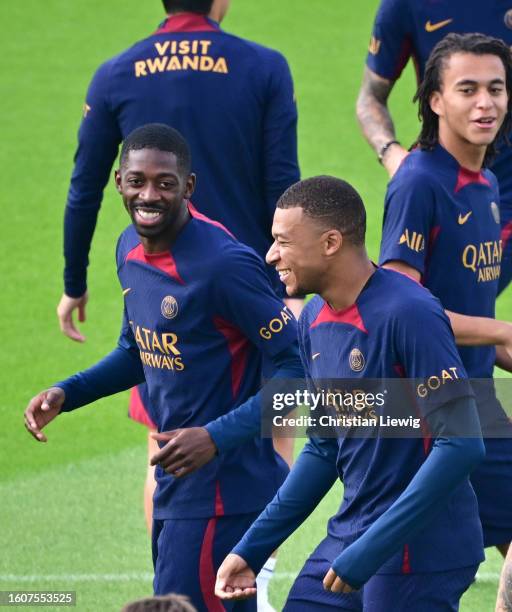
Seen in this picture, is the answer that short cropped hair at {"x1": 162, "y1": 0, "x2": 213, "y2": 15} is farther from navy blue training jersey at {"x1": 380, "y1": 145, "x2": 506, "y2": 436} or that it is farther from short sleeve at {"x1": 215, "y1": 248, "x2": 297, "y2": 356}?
short sleeve at {"x1": 215, "y1": 248, "x2": 297, "y2": 356}

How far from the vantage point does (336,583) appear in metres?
4.29

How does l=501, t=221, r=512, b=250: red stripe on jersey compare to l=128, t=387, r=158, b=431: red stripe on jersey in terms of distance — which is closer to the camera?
l=128, t=387, r=158, b=431: red stripe on jersey

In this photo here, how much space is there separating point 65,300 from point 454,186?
1988 mm

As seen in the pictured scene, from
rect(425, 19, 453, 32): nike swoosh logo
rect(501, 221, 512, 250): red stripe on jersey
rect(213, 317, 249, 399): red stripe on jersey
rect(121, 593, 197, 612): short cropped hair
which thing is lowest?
rect(501, 221, 512, 250): red stripe on jersey

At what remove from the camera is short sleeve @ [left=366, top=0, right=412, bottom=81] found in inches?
267

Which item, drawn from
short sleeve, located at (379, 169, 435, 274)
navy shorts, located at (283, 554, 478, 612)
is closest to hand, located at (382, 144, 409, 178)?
short sleeve, located at (379, 169, 435, 274)

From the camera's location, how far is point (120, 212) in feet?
40.9

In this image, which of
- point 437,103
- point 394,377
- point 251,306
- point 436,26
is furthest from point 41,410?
point 436,26

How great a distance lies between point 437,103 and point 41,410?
5.75 ft

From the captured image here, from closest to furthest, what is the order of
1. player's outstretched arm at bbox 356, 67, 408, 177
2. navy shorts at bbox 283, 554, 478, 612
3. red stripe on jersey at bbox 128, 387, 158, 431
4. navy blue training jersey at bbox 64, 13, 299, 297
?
1. navy shorts at bbox 283, 554, 478, 612
2. navy blue training jersey at bbox 64, 13, 299, 297
3. red stripe on jersey at bbox 128, 387, 158, 431
4. player's outstretched arm at bbox 356, 67, 408, 177

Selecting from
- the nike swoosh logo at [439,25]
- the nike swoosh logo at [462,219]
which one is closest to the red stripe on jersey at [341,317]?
the nike swoosh logo at [462,219]

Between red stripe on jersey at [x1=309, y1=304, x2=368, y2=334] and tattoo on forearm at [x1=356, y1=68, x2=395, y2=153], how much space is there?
2278mm

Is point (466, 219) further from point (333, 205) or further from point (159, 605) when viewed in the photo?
point (159, 605)

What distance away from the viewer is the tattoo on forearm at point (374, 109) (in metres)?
6.91
